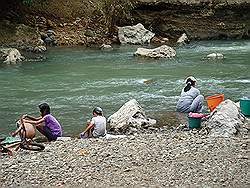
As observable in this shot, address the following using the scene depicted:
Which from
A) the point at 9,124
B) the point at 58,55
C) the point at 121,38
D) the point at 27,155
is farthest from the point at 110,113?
the point at 121,38

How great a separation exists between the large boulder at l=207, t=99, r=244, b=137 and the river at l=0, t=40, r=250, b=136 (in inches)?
114

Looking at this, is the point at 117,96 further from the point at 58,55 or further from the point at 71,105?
the point at 58,55

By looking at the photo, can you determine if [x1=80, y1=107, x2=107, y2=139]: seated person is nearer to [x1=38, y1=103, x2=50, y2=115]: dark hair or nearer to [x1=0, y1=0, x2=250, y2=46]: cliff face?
[x1=38, y1=103, x2=50, y2=115]: dark hair

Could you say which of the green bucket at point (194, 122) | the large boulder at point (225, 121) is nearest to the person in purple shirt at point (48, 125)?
the green bucket at point (194, 122)

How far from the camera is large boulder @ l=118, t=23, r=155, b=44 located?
28.7 metres

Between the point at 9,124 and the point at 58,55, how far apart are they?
11.8 m

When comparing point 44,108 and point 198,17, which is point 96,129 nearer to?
point 44,108

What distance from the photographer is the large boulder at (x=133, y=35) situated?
94.1 feet

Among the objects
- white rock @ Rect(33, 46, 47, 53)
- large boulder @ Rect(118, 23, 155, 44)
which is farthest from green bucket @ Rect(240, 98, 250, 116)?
large boulder @ Rect(118, 23, 155, 44)

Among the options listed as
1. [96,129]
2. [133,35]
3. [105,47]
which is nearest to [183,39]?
[133,35]

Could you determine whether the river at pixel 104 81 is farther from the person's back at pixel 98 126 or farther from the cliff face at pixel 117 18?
the cliff face at pixel 117 18

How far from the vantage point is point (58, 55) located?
2388 centimetres

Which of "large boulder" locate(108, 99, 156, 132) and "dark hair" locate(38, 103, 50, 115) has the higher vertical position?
"dark hair" locate(38, 103, 50, 115)

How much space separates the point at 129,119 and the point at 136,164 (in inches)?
158
